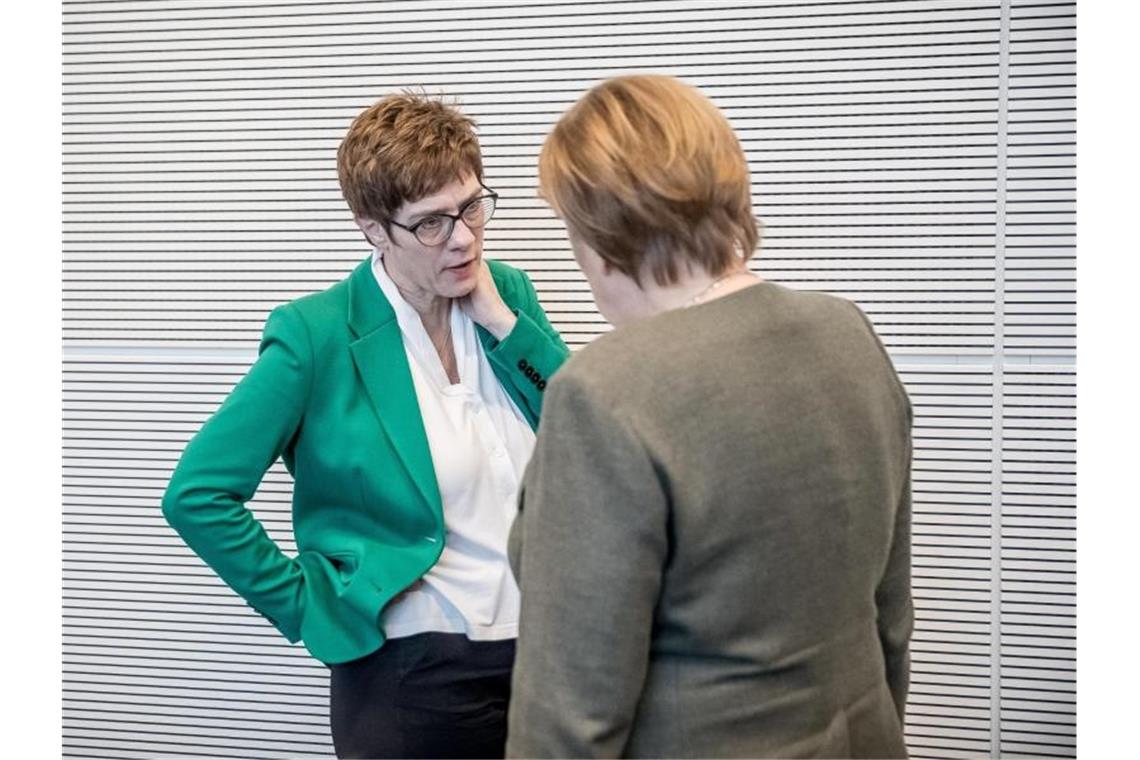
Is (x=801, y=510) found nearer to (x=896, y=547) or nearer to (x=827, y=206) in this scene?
(x=896, y=547)

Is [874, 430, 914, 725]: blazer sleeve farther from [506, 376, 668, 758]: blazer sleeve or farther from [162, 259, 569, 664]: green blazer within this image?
[162, 259, 569, 664]: green blazer

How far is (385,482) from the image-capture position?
1985mm

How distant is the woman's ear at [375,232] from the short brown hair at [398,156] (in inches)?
0.5

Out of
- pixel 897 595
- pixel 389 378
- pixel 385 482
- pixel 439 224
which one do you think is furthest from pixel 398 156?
pixel 897 595

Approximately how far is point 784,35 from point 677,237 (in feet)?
4.60

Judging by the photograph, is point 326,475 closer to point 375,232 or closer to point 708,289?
point 375,232

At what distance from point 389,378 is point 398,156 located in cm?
39

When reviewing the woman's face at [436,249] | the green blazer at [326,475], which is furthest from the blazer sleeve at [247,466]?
the woman's face at [436,249]

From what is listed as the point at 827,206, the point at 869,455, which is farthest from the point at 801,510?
the point at 827,206

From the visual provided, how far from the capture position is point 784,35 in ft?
8.43

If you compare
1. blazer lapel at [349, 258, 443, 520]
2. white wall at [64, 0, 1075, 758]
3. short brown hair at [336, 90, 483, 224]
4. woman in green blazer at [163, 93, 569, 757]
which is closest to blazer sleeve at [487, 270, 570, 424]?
woman in green blazer at [163, 93, 569, 757]

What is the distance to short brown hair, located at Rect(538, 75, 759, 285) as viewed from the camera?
1327 millimetres

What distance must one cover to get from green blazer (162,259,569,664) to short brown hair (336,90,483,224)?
199 millimetres

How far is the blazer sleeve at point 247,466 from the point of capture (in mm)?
1966
